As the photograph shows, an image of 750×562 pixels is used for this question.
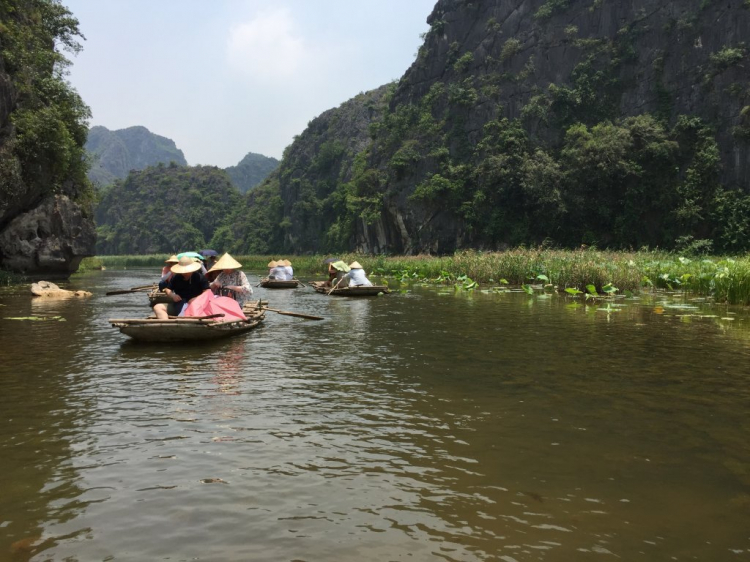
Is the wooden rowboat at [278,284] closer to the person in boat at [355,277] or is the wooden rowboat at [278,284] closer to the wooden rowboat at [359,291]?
the wooden rowboat at [359,291]

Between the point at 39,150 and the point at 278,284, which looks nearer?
the point at 39,150

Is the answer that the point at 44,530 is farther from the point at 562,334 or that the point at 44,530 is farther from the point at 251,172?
the point at 251,172

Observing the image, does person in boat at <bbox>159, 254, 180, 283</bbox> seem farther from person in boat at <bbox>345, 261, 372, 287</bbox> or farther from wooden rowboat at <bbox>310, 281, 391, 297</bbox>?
person in boat at <bbox>345, 261, 372, 287</bbox>

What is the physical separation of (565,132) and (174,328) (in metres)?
40.1

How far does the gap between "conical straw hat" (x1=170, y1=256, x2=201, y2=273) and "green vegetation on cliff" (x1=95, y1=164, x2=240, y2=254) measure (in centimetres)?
9156

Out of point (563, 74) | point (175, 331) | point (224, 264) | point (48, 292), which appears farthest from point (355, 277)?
point (563, 74)

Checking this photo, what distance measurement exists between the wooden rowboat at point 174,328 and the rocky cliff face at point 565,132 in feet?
103

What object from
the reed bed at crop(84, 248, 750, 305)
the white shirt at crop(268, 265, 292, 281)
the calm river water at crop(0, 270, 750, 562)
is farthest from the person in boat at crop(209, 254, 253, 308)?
the white shirt at crop(268, 265, 292, 281)

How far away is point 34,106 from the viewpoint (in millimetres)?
23047

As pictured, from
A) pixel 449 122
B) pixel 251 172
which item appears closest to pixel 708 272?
pixel 449 122

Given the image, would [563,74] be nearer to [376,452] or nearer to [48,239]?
[48,239]

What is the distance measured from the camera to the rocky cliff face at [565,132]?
35.0m

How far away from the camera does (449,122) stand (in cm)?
4866

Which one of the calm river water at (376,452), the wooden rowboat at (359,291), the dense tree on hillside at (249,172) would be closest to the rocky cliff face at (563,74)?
the wooden rowboat at (359,291)
